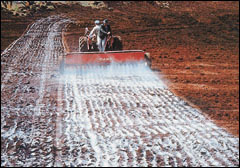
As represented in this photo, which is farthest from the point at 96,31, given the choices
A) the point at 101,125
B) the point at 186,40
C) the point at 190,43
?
the point at 186,40

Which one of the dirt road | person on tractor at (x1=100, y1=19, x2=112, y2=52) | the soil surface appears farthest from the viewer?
person on tractor at (x1=100, y1=19, x2=112, y2=52)

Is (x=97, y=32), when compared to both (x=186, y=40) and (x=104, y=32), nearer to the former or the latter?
(x=104, y=32)

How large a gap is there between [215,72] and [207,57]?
2.41 m

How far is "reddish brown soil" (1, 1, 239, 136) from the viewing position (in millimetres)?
5555

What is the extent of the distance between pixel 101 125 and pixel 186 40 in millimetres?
10303

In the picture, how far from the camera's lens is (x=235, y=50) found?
11.9 meters

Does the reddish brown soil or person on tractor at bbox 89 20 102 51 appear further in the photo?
person on tractor at bbox 89 20 102 51

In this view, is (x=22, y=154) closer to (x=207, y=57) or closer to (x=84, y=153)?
(x=84, y=153)

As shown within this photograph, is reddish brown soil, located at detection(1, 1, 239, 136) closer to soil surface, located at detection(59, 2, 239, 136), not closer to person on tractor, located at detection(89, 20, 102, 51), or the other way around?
soil surface, located at detection(59, 2, 239, 136)

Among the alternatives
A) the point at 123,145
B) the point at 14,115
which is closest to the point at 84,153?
the point at 123,145

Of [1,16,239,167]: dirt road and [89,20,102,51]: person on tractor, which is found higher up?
[89,20,102,51]: person on tractor

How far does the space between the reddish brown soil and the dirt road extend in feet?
1.67

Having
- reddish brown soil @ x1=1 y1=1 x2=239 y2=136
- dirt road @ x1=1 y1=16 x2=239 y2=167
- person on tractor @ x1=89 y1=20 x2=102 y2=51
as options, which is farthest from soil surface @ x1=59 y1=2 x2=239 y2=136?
person on tractor @ x1=89 y1=20 x2=102 y2=51

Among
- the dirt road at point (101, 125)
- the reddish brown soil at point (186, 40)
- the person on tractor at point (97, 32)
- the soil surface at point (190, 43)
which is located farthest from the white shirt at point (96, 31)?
the soil surface at point (190, 43)
